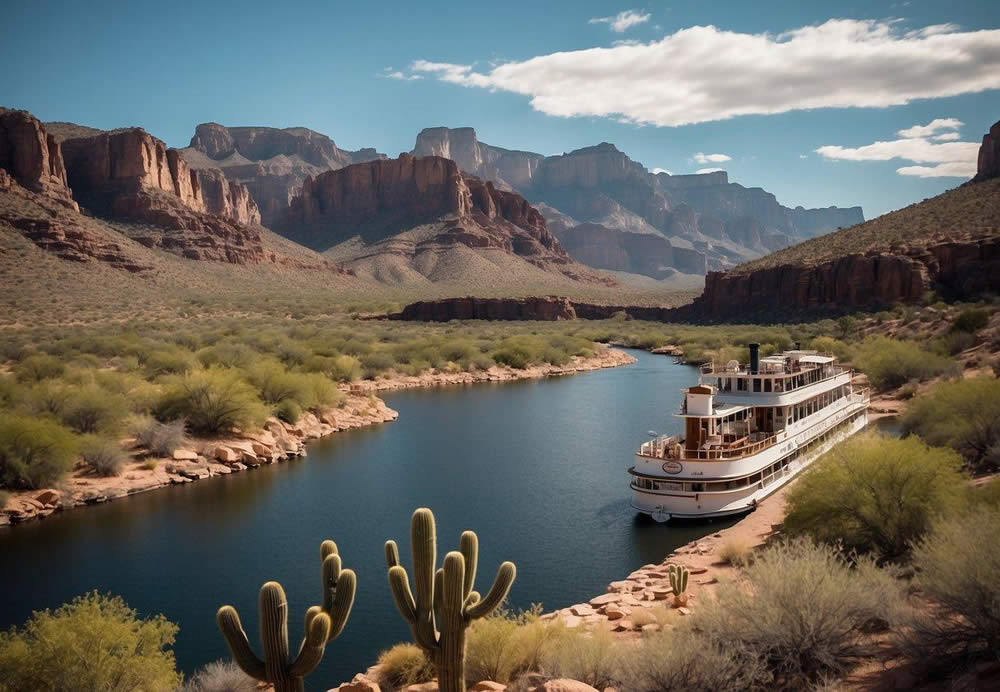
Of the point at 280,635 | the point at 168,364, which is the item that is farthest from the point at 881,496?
the point at 168,364

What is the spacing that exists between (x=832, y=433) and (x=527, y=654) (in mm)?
22924

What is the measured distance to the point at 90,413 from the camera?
27.6m

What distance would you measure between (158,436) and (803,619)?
24371 mm

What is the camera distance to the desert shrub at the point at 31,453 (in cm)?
2272

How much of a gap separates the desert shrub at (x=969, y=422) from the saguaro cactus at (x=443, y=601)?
15.8 meters

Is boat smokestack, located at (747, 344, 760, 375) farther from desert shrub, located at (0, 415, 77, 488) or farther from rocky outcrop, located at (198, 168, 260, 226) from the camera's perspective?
rocky outcrop, located at (198, 168, 260, 226)

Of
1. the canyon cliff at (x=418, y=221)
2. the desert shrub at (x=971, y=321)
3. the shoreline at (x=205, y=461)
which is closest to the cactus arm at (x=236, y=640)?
the shoreline at (x=205, y=461)

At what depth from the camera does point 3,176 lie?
87.4 metres

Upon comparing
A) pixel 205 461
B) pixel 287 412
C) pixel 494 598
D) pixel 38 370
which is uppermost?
pixel 38 370

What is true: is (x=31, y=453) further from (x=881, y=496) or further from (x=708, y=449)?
(x=881, y=496)

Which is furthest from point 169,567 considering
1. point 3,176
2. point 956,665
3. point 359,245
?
point 359,245

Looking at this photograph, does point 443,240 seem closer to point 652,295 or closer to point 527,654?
point 652,295

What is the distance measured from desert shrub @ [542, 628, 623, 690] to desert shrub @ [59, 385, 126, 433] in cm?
2221

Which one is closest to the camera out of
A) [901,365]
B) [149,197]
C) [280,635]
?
[280,635]
